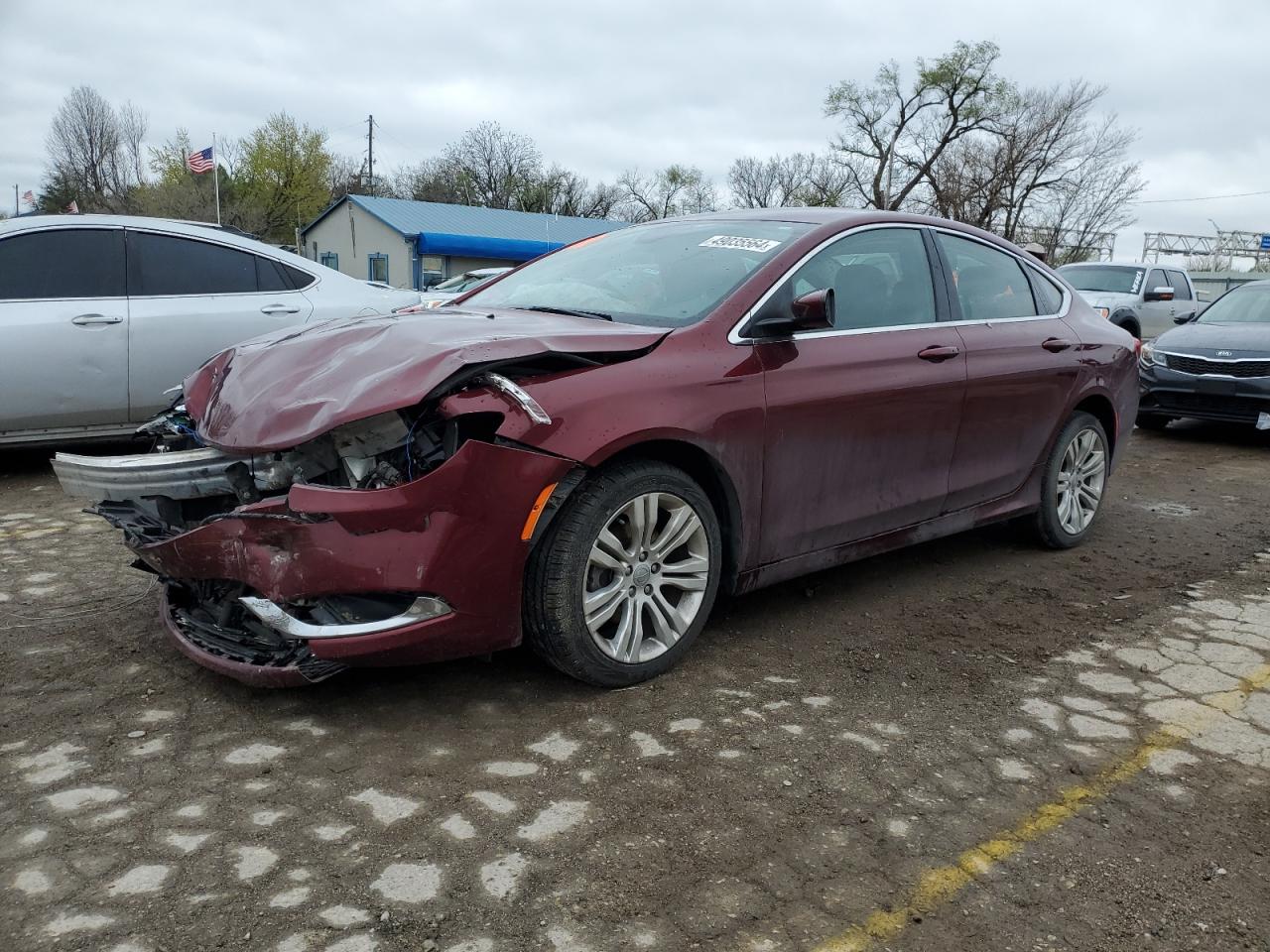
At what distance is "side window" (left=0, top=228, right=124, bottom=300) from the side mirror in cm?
427

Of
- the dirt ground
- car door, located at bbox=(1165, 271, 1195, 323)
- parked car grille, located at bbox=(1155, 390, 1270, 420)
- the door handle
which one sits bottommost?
the dirt ground

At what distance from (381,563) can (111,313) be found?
13.4ft

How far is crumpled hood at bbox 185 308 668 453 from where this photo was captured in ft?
9.39

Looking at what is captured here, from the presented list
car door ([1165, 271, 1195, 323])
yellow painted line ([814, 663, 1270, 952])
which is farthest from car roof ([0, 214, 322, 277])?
car door ([1165, 271, 1195, 323])

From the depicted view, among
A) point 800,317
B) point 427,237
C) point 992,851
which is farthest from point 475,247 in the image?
point 992,851

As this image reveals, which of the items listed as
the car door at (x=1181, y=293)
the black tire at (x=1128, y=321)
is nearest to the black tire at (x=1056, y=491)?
the black tire at (x=1128, y=321)

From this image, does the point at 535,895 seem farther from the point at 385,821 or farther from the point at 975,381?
the point at 975,381

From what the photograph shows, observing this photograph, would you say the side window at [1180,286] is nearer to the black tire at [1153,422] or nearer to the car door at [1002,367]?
the black tire at [1153,422]

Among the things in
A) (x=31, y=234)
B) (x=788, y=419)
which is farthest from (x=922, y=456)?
(x=31, y=234)

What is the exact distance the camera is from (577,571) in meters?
3.04

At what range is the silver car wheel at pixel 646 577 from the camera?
315cm

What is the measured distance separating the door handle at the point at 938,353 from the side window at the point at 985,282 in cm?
27

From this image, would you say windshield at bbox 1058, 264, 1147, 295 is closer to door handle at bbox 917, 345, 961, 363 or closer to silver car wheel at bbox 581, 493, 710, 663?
door handle at bbox 917, 345, 961, 363

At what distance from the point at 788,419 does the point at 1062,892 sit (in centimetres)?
177
